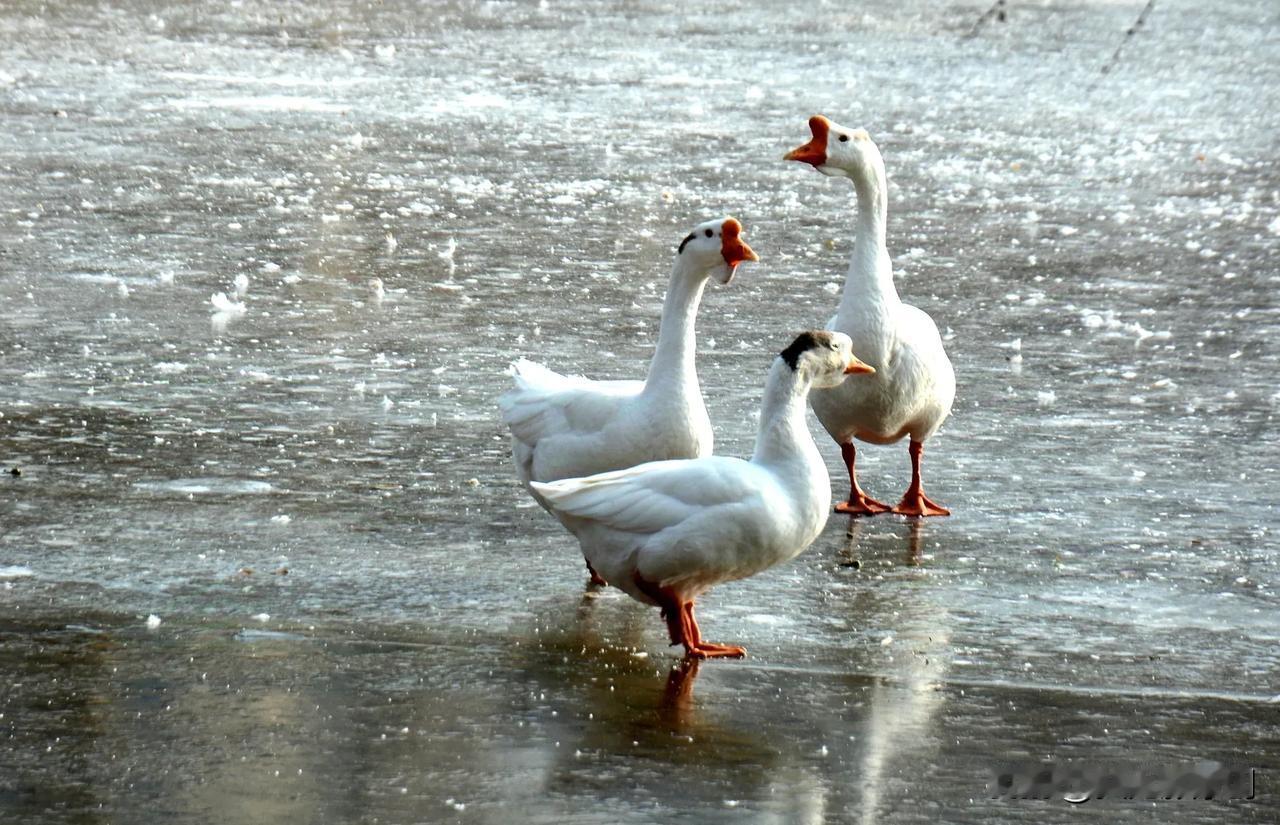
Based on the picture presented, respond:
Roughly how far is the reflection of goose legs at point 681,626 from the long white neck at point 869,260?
5.68 feet

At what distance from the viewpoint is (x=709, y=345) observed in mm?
8203

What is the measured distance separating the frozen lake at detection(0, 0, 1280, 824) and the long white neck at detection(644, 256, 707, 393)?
2.20 ft

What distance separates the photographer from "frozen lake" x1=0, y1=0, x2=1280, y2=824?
422 centimetres

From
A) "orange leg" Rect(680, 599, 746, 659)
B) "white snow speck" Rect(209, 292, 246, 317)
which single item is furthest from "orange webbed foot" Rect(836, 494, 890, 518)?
"white snow speck" Rect(209, 292, 246, 317)

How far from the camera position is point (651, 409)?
536cm

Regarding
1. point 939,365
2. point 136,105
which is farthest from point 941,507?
point 136,105

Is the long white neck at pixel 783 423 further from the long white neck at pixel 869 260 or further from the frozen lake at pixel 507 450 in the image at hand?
the long white neck at pixel 869 260

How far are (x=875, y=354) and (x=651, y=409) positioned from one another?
1.19 m

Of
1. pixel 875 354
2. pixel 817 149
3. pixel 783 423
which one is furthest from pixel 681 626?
pixel 817 149

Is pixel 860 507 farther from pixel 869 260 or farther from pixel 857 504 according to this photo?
pixel 869 260

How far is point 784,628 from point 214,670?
1.58m

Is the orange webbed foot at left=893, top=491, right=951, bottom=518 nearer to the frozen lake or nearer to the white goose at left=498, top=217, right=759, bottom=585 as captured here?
the frozen lake

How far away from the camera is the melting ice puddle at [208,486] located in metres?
6.10

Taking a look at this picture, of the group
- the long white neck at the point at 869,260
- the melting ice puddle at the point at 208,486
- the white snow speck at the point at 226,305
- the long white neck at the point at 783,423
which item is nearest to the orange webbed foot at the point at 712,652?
the long white neck at the point at 783,423
